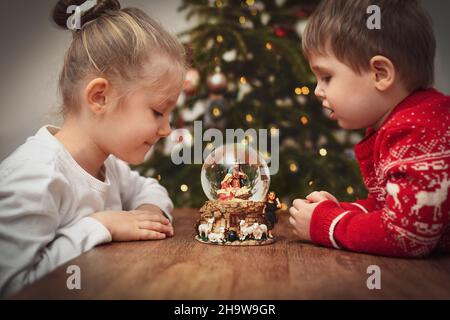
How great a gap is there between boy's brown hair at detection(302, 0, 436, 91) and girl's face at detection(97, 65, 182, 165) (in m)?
0.43

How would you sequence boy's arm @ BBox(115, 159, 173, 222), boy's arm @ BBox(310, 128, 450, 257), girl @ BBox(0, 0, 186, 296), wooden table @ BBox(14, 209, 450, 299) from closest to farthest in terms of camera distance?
1. wooden table @ BBox(14, 209, 450, 299)
2. boy's arm @ BBox(310, 128, 450, 257)
3. girl @ BBox(0, 0, 186, 296)
4. boy's arm @ BBox(115, 159, 173, 222)

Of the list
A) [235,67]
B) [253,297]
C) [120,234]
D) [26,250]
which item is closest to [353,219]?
[253,297]

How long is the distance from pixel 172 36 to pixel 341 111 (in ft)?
1.63

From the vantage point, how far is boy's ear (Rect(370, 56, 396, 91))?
3.46 ft

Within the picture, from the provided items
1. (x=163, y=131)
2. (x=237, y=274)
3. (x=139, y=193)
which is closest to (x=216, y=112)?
(x=139, y=193)

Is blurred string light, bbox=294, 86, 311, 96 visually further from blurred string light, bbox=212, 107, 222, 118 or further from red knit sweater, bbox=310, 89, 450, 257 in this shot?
red knit sweater, bbox=310, 89, 450, 257

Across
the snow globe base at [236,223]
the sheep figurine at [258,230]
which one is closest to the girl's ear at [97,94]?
the snow globe base at [236,223]

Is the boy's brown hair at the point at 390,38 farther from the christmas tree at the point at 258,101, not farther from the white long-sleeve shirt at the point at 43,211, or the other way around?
the christmas tree at the point at 258,101

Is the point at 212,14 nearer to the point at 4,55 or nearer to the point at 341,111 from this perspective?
the point at 4,55

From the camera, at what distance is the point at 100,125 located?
1.23 m

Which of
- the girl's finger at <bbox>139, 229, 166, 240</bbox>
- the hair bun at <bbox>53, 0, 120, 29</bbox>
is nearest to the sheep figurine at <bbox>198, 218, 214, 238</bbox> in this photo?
the girl's finger at <bbox>139, 229, 166, 240</bbox>

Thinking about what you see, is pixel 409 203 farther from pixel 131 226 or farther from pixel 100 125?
pixel 100 125

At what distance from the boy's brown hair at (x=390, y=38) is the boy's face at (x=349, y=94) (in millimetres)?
21
